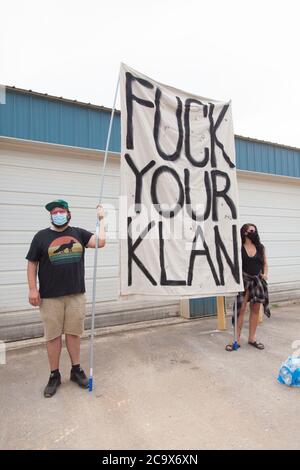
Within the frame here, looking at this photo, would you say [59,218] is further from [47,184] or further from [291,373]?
[291,373]

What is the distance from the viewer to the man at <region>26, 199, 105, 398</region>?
10.1 feet

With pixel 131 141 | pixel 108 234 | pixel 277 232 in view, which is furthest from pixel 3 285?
pixel 277 232

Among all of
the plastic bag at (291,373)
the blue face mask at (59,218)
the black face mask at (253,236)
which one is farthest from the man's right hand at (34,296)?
the black face mask at (253,236)

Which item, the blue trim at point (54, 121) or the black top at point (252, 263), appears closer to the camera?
the black top at point (252, 263)

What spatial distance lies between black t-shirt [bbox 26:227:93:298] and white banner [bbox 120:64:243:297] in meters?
0.49

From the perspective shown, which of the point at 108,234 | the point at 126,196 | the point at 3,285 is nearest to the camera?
the point at 126,196

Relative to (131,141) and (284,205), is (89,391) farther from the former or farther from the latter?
(284,205)

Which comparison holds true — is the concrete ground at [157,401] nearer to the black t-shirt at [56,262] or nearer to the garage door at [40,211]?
the garage door at [40,211]

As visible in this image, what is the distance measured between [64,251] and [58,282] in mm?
296

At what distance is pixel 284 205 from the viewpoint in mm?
7750

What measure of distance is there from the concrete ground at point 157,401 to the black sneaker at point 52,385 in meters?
0.06

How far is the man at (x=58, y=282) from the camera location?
309 centimetres

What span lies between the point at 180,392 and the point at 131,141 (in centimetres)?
251
